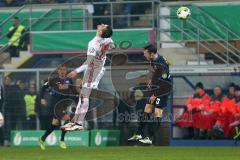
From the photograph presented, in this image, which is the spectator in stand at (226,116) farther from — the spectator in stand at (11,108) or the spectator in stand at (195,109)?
the spectator in stand at (11,108)

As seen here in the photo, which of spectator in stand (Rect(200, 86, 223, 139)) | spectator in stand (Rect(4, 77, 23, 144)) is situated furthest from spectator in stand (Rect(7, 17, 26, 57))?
spectator in stand (Rect(200, 86, 223, 139))

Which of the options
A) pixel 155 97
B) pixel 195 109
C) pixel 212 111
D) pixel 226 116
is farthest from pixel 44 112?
pixel 155 97

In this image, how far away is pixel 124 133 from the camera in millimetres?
29594

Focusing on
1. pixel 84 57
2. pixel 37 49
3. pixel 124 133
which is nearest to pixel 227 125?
pixel 124 133

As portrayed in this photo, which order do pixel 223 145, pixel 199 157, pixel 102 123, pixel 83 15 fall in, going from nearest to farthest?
pixel 199 157, pixel 223 145, pixel 102 123, pixel 83 15

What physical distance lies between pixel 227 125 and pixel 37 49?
7.53 metres

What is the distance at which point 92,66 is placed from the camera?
77.9 feet

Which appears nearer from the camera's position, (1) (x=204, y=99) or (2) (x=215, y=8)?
(1) (x=204, y=99)

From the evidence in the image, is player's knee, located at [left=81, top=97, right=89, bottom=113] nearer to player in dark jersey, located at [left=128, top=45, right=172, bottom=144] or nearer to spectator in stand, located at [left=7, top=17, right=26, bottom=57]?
player in dark jersey, located at [left=128, top=45, right=172, bottom=144]

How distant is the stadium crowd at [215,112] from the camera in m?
28.0

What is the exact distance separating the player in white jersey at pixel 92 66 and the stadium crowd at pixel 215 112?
543 centimetres

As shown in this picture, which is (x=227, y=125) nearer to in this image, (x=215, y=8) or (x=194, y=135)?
(x=194, y=135)

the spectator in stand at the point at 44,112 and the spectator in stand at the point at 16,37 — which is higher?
the spectator in stand at the point at 16,37

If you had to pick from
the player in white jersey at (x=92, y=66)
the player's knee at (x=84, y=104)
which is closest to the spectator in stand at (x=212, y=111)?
the player in white jersey at (x=92, y=66)
